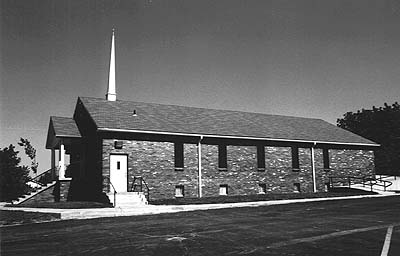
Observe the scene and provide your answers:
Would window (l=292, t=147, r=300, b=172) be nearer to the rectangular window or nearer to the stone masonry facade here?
the stone masonry facade

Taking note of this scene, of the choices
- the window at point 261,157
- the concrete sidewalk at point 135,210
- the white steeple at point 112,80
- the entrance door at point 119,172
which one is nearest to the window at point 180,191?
the entrance door at point 119,172

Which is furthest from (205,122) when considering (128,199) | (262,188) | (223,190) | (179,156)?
(128,199)

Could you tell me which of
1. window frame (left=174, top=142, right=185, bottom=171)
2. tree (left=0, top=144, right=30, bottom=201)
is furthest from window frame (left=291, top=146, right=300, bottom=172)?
tree (left=0, top=144, right=30, bottom=201)

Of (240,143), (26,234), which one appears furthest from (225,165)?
(26,234)

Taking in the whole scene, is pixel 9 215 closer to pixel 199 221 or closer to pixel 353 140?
pixel 199 221

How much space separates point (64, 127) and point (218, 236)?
57.6ft

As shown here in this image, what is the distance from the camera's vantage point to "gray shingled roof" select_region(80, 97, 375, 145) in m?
24.3

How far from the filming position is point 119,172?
22.7 meters

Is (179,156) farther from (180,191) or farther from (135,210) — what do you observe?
(135,210)

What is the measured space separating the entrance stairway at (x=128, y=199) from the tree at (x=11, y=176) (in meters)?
4.29

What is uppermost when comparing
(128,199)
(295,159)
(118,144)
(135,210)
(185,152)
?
(118,144)

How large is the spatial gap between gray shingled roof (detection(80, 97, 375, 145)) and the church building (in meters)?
0.07

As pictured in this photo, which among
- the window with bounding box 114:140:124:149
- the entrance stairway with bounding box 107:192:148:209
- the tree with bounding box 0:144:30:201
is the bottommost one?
the entrance stairway with bounding box 107:192:148:209

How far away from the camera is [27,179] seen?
20.0m
